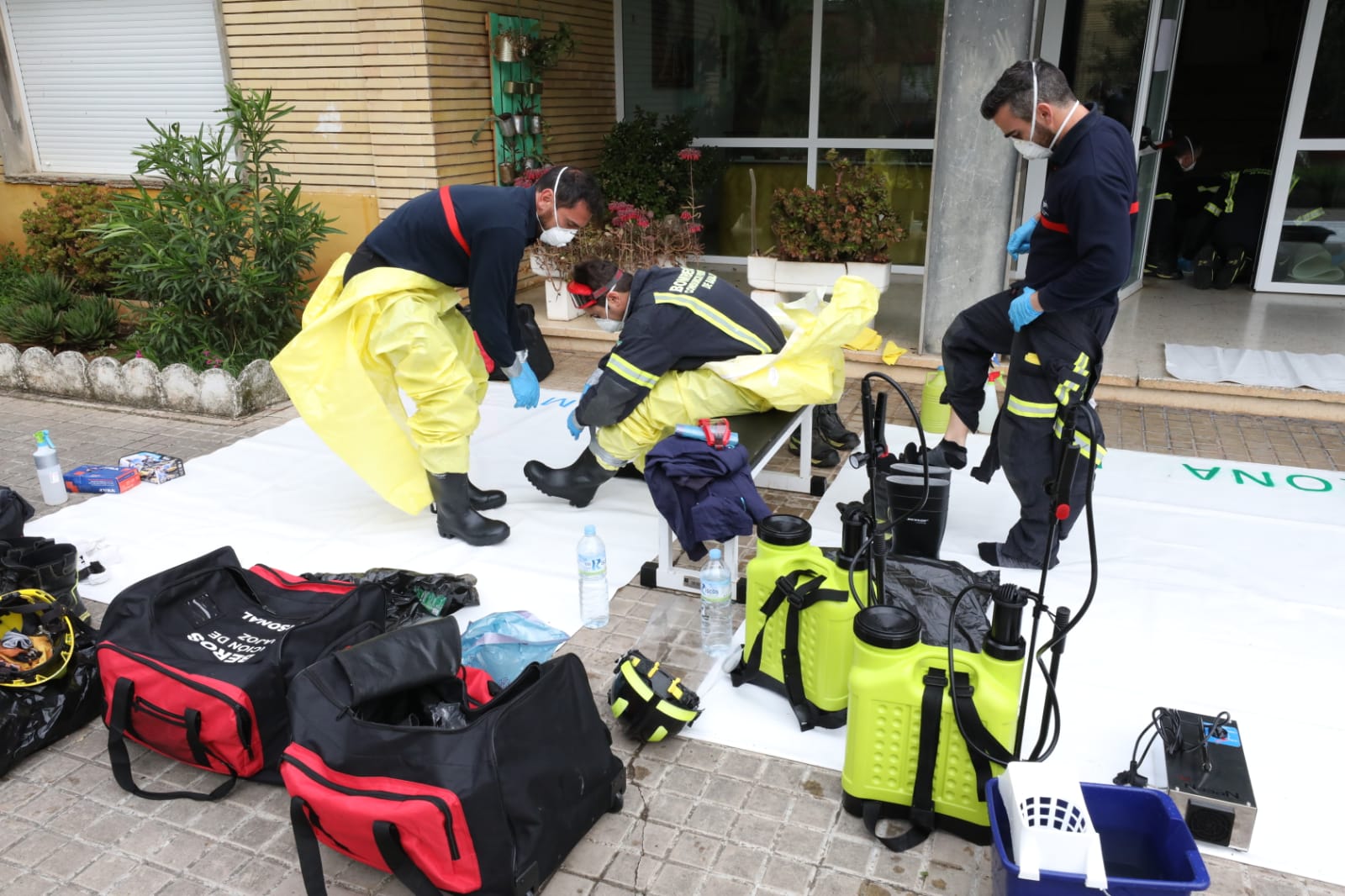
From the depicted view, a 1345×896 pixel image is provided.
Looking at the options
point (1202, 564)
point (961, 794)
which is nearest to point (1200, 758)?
point (961, 794)

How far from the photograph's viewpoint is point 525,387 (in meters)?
4.07

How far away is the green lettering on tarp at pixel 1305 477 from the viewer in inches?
166

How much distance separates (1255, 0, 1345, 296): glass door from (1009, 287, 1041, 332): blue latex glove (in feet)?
16.3

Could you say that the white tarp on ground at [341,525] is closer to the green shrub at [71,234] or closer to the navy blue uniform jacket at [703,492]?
the navy blue uniform jacket at [703,492]

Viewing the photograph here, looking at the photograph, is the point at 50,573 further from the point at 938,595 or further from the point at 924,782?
the point at 938,595

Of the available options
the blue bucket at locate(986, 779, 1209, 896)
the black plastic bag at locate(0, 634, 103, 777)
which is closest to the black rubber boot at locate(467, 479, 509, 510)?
the black plastic bag at locate(0, 634, 103, 777)

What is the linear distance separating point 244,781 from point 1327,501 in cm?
432

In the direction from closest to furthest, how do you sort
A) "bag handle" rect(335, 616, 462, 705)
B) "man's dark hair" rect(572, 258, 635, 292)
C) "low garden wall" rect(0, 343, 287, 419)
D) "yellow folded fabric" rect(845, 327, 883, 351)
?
"bag handle" rect(335, 616, 462, 705)
"man's dark hair" rect(572, 258, 635, 292)
"low garden wall" rect(0, 343, 287, 419)
"yellow folded fabric" rect(845, 327, 883, 351)

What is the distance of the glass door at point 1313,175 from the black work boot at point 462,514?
6391 millimetres

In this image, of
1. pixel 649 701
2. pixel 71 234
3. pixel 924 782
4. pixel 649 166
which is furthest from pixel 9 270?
pixel 924 782

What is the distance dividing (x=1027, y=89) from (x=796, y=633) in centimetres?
193

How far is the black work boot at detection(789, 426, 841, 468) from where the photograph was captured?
4.58 m

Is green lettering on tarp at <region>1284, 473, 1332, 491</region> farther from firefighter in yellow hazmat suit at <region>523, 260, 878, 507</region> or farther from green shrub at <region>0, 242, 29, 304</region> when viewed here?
green shrub at <region>0, 242, 29, 304</region>

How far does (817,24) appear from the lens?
767cm
